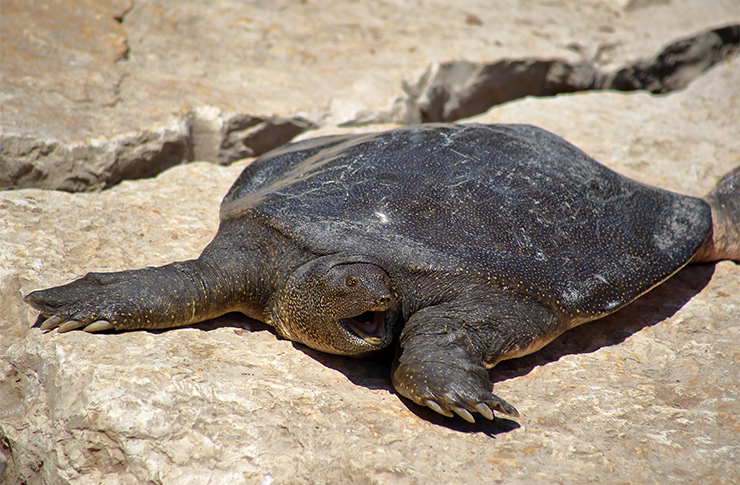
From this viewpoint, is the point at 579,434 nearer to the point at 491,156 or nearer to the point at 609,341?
the point at 609,341

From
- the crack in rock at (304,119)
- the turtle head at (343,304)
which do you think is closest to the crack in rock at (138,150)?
the crack in rock at (304,119)

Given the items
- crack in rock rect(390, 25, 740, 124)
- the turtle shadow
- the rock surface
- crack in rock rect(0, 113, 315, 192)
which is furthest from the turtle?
crack in rock rect(390, 25, 740, 124)

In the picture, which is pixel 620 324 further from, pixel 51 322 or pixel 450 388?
pixel 51 322

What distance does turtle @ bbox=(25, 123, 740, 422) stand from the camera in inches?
91.6

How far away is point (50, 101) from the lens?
3953 millimetres

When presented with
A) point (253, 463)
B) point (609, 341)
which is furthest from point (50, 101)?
point (609, 341)

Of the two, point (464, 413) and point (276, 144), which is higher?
point (464, 413)

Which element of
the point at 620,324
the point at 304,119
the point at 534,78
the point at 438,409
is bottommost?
the point at 620,324

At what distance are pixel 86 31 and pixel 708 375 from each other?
4904 mm

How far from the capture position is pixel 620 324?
2961 millimetres

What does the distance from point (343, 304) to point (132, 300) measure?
89cm

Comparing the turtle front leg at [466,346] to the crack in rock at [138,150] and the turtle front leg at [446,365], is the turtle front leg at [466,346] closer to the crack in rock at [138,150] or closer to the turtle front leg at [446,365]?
the turtle front leg at [446,365]

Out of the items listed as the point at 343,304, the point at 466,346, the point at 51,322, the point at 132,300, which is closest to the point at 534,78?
→ the point at 466,346

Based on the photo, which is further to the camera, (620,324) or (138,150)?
(138,150)
